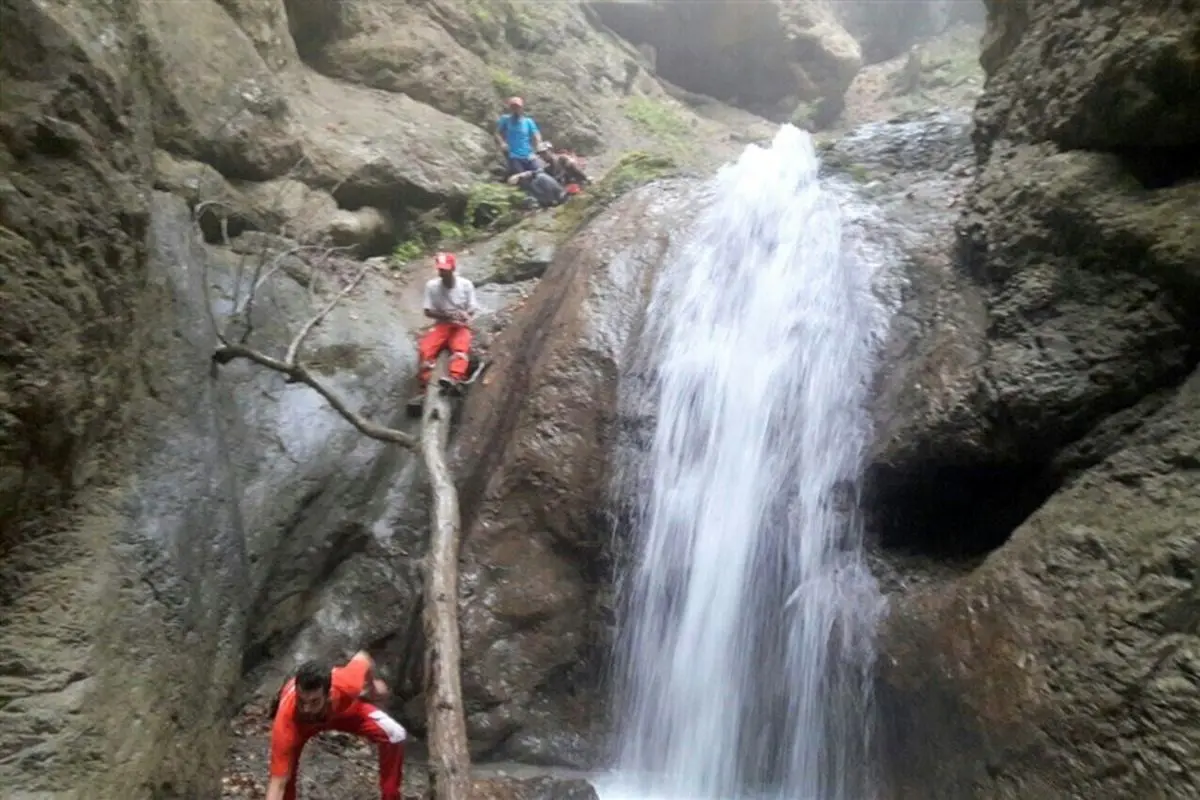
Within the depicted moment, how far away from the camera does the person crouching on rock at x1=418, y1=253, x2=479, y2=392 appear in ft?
25.9

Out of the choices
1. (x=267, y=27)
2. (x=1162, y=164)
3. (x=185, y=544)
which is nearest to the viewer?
(x=1162, y=164)

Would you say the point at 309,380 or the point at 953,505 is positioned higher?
the point at 309,380

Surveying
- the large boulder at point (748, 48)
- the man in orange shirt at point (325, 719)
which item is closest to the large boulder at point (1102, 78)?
the man in orange shirt at point (325, 719)

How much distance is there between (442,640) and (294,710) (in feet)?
3.09

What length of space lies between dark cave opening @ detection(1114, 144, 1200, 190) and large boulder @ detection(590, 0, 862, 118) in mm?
16408

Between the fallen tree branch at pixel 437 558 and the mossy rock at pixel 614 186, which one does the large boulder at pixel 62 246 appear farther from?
the mossy rock at pixel 614 186

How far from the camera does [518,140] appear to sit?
12.3 meters

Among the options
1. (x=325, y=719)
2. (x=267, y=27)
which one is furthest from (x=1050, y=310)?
(x=267, y=27)

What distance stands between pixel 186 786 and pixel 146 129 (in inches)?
157

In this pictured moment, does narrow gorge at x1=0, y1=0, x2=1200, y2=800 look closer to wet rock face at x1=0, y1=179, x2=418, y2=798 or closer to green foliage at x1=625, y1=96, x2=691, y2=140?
wet rock face at x1=0, y1=179, x2=418, y2=798

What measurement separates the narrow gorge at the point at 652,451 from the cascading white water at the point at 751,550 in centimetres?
3

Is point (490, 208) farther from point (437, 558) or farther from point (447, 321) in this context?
point (437, 558)

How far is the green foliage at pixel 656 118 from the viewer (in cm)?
1669

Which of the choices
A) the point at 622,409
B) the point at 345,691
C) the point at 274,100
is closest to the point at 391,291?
the point at 274,100
